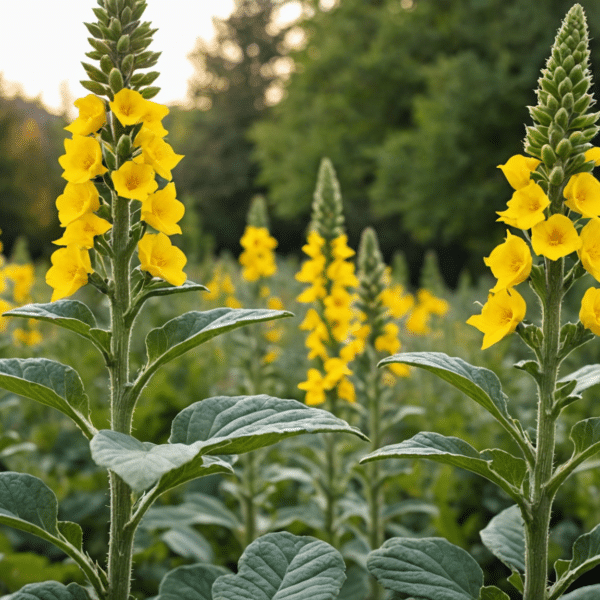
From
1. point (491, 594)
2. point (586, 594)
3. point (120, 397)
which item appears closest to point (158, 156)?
point (120, 397)

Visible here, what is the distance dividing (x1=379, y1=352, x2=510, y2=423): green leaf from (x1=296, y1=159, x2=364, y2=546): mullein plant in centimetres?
168

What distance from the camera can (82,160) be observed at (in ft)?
4.07

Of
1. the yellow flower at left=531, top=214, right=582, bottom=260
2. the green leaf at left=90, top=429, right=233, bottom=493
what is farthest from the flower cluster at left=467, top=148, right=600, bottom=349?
the green leaf at left=90, top=429, right=233, bottom=493

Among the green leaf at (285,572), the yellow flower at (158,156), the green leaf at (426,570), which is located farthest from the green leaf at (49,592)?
the yellow flower at (158,156)

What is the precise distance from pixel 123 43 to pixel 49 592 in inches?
41.0

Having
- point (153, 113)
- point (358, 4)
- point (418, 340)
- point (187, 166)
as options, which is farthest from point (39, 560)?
point (187, 166)

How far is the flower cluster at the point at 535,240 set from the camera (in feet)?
3.81

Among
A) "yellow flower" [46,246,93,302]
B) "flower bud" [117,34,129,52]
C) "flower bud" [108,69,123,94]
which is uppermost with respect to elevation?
"flower bud" [117,34,129,52]

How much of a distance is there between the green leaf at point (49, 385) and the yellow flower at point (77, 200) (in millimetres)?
275

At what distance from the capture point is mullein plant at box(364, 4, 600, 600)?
Answer: 3.86 feet

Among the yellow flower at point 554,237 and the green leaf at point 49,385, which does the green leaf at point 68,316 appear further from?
the yellow flower at point 554,237

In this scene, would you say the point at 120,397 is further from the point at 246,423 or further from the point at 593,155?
the point at 593,155

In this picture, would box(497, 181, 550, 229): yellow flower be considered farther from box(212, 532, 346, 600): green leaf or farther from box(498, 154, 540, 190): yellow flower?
box(212, 532, 346, 600): green leaf

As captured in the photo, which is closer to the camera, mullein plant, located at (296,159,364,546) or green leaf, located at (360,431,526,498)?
green leaf, located at (360,431,526,498)
